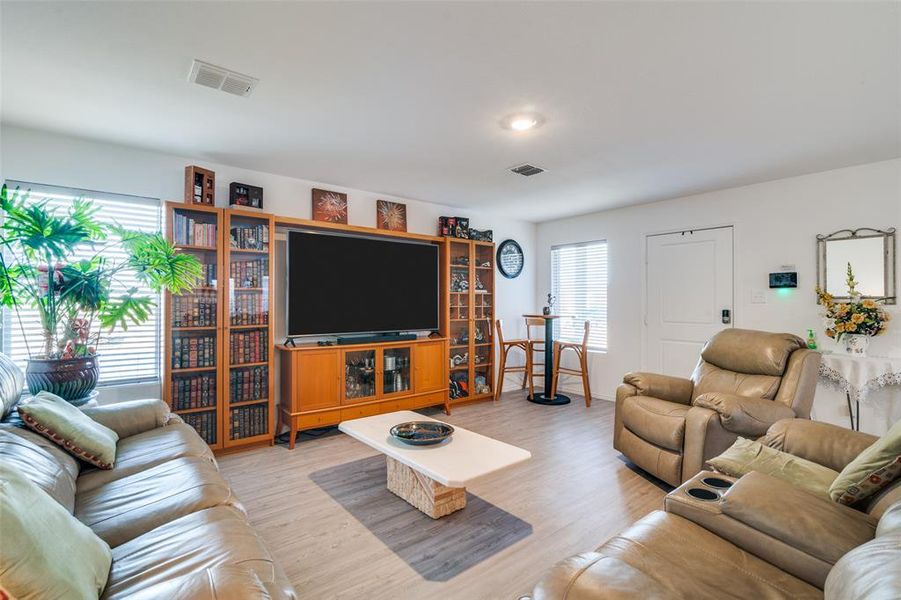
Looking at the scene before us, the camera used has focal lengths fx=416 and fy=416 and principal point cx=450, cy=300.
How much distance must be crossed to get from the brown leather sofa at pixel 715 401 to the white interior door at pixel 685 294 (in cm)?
130

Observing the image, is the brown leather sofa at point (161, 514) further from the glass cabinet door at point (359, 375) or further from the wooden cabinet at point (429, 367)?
the wooden cabinet at point (429, 367)

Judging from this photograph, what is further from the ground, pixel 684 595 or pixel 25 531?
pixel 25 531

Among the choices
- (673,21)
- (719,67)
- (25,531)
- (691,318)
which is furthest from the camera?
(691,318)

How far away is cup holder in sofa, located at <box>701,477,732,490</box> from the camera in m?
1.69

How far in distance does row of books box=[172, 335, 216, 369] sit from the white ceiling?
1459mm

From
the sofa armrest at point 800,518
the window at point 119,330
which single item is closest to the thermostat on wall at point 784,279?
the sofa armrest at point 800,518

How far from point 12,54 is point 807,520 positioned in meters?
3.66

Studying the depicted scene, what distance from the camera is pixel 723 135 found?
110 inches

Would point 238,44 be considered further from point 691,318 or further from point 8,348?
point 691,318

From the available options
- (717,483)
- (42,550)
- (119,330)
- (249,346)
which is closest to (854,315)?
(717,483)

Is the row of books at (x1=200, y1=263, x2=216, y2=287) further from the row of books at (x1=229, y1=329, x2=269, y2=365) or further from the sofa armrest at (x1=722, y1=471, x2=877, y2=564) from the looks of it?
the sofa armrest at (x1=722, y1=471, x2=877, y2=564)

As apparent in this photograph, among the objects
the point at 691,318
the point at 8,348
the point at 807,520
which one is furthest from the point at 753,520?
the point at 8,348

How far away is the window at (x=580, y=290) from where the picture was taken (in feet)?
17.4

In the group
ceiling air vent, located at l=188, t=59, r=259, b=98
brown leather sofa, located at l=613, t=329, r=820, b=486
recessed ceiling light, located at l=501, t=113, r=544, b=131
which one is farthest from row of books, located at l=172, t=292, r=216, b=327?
brown leather sofa, located at l=613, t=329, r=820, b=486
